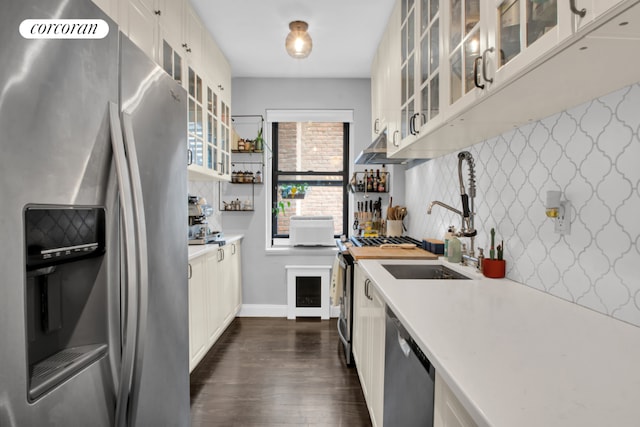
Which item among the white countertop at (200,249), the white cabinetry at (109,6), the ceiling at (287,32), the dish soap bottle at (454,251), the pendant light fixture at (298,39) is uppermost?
the ceiling at (287,32)

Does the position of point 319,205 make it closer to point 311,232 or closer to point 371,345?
point 311,232

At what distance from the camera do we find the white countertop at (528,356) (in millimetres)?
567

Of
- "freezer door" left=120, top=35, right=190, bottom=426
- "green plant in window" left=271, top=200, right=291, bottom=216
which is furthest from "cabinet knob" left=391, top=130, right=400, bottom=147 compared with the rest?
"green plant in window" left=271, top=200, right=291, bottom=216

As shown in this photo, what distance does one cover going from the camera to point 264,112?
398cm

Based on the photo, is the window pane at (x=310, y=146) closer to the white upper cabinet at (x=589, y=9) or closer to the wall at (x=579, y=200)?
the wall at (x=579, y=200)

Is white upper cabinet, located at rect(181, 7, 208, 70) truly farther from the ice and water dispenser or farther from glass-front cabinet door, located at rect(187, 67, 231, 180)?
the ice and water dispenser

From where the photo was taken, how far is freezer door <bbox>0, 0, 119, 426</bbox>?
625 millimetres

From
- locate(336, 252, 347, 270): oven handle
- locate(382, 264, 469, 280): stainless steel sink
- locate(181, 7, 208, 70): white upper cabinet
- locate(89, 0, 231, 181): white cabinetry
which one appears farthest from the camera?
locate(336, 252, 347, 270): oven handle

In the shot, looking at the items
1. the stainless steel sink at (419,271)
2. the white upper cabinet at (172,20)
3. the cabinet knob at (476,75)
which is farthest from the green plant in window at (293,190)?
the cabinet knob at (476,75)

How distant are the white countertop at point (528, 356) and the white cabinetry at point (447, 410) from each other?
0.06 m


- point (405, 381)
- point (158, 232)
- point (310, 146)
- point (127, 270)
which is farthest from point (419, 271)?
point (310, 146)

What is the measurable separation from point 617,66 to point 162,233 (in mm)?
1394

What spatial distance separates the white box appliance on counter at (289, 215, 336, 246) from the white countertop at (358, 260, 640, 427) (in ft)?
8.67

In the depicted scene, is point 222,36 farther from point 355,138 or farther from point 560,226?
point 560,226
